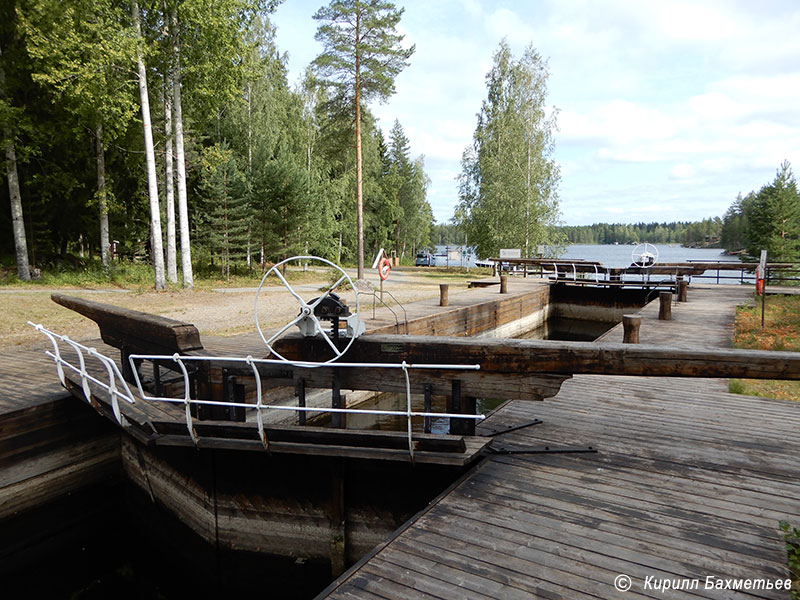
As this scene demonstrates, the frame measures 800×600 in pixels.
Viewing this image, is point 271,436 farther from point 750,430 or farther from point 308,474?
point 750,430

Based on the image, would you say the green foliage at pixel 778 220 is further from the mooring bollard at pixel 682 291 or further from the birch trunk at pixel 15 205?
the birch trunk at pixel 15 205

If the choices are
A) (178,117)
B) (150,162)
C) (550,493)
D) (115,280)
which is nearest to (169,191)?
(150,162)

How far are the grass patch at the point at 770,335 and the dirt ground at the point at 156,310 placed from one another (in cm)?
848

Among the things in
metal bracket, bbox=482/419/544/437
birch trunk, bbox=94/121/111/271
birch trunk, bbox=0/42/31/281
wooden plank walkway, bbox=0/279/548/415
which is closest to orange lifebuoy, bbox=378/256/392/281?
wooden plank walkway, bbox=0/279/548/415

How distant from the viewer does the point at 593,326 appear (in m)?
20.1

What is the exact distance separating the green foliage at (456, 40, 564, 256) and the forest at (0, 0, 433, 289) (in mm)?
10202

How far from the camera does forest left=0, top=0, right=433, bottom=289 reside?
55.1 feet

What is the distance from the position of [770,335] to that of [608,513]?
9.31 metres

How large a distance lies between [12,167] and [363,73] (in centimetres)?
1447

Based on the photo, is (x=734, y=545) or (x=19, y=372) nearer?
(x=734, y=545)

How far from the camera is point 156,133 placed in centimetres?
2258

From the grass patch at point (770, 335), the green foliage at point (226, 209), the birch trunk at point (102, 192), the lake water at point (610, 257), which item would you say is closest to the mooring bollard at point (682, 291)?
the grass patch at point (770, 335)

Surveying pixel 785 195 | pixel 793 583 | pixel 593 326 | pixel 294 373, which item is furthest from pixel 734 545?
pixel 785 195

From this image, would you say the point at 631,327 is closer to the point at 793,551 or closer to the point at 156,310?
the point at 793,551
